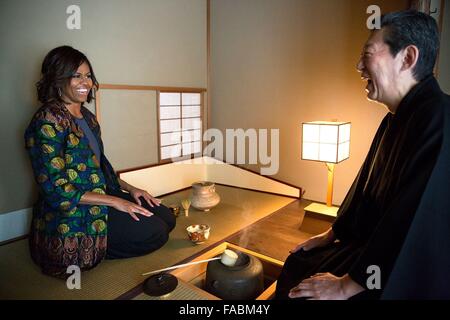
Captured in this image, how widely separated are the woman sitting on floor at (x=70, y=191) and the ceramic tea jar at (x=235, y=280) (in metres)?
0.57

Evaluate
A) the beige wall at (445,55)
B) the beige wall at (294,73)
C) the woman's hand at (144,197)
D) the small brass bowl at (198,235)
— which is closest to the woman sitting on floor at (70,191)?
the woman's hand at (144,197)

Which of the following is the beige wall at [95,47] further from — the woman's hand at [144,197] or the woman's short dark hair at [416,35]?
the woman's short dark hair at [416,35]

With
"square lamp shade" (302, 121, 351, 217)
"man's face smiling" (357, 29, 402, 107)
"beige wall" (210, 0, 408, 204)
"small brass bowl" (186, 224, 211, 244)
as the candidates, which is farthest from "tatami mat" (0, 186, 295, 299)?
"man's face smiling" (357, 29, 402, 107)

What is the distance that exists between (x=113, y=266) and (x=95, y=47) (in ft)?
6.64

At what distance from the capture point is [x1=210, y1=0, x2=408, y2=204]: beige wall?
3045mm

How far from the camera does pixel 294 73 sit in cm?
342

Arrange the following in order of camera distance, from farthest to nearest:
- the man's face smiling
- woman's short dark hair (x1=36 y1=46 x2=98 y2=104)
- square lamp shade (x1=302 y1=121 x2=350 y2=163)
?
square lamp shade (x1=302 y1=121 x2=350 y2=163)
woman's short dark hair (x1=36 y1=46 x2=98 y2=104)
the man's face smiling

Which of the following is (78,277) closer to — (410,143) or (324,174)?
(410,143)

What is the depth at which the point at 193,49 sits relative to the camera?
3.94 m

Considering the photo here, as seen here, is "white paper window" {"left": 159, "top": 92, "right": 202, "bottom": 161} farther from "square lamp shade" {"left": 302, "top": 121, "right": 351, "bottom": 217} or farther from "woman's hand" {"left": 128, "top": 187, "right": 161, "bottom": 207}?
"square lamp shade" {"left": 302, "top": 121, "right": 351, "bottom": 217}

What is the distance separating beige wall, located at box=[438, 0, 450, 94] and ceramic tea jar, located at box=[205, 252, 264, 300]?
2.01m

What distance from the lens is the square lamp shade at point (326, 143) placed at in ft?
8.56

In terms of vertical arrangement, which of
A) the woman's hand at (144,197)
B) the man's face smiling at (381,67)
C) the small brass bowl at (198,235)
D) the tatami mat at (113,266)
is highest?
the man's face smiling at (381,67)
